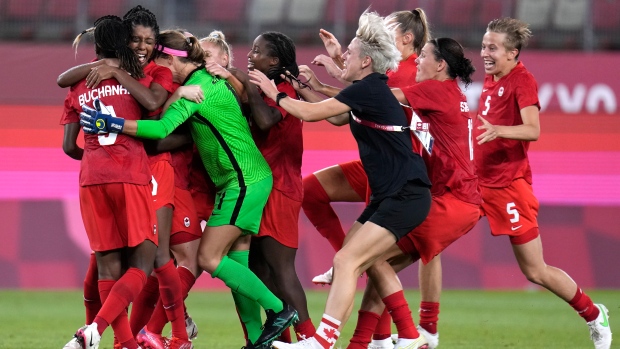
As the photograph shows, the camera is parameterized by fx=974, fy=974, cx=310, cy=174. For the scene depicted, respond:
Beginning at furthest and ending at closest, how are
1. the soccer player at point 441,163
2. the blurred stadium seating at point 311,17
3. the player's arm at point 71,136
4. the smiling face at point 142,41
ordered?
the blurred stadium seating at point 311,17 < the soccer player at point 441,163 < the smiling face at point 142,41 < the player's arm at point 71,136

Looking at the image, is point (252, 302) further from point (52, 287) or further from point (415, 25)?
point (52, 287)

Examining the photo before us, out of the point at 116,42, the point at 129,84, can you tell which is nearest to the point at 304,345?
the point at 129,84

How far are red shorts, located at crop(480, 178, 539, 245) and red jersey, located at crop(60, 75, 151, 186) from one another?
276cm

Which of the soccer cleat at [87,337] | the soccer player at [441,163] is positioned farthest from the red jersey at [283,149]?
the soccer cleat at [87,337]

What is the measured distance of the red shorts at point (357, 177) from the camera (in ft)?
24.0

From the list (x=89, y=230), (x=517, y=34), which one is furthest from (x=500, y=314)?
(x=89, y=230)

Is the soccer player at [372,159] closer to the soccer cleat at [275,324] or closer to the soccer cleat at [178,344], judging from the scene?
the soccer cleat at [275,324]

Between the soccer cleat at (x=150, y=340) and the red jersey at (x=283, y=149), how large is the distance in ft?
4.34

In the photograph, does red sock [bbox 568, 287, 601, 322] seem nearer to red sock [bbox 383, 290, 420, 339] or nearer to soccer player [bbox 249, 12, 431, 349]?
red sock [bbox 383, 290, 420, 339]

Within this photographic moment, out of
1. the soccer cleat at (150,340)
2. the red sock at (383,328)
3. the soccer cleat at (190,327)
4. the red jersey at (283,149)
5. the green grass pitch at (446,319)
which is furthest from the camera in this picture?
the green grass pitch at (446,319)

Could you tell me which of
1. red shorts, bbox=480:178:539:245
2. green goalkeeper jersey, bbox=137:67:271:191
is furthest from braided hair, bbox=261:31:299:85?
red shorts, bbox=480:178:539:245

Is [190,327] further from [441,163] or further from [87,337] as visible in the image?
[441,163]

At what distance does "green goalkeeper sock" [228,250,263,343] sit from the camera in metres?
6.71

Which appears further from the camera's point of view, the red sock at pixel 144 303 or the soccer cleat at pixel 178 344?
the red sock at pixel 144 303
